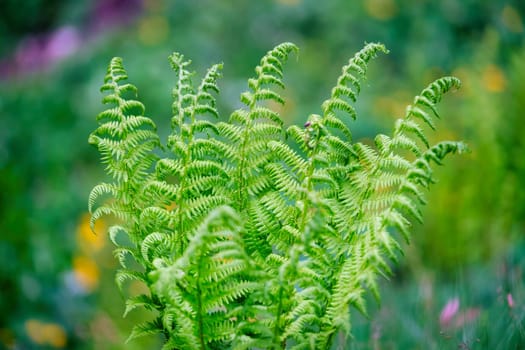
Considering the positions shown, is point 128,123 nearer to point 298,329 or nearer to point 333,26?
point 298,329

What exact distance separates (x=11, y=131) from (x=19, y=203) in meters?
1.25

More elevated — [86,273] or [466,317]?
[86,273]

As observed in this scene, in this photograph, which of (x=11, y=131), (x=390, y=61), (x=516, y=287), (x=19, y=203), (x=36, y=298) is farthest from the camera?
(x=390, y=61)

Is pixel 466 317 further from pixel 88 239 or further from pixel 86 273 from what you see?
pixel 88 239

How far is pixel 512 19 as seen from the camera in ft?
13.9

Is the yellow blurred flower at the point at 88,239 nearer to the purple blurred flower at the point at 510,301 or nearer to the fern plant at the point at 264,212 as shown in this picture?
the fern plant at the point at 264,212

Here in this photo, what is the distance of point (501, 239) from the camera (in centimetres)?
263

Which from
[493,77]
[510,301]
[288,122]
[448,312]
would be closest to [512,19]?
[493,77]

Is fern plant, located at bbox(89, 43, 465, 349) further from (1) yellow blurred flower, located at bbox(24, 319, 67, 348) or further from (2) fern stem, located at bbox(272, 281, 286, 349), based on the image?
(1) yellow blurred flower, located at bbox(24, 319, 67, 348)

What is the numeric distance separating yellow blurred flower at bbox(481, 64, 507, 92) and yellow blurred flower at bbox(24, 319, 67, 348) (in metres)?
3.03

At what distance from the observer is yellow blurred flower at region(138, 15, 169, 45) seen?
5.06 meters

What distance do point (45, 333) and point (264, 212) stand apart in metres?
1.75

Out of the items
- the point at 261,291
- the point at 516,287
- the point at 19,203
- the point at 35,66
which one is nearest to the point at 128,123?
the point at 261,291

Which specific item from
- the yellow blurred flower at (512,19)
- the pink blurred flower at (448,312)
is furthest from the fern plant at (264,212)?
the yellow blurred flower at (512,19)
